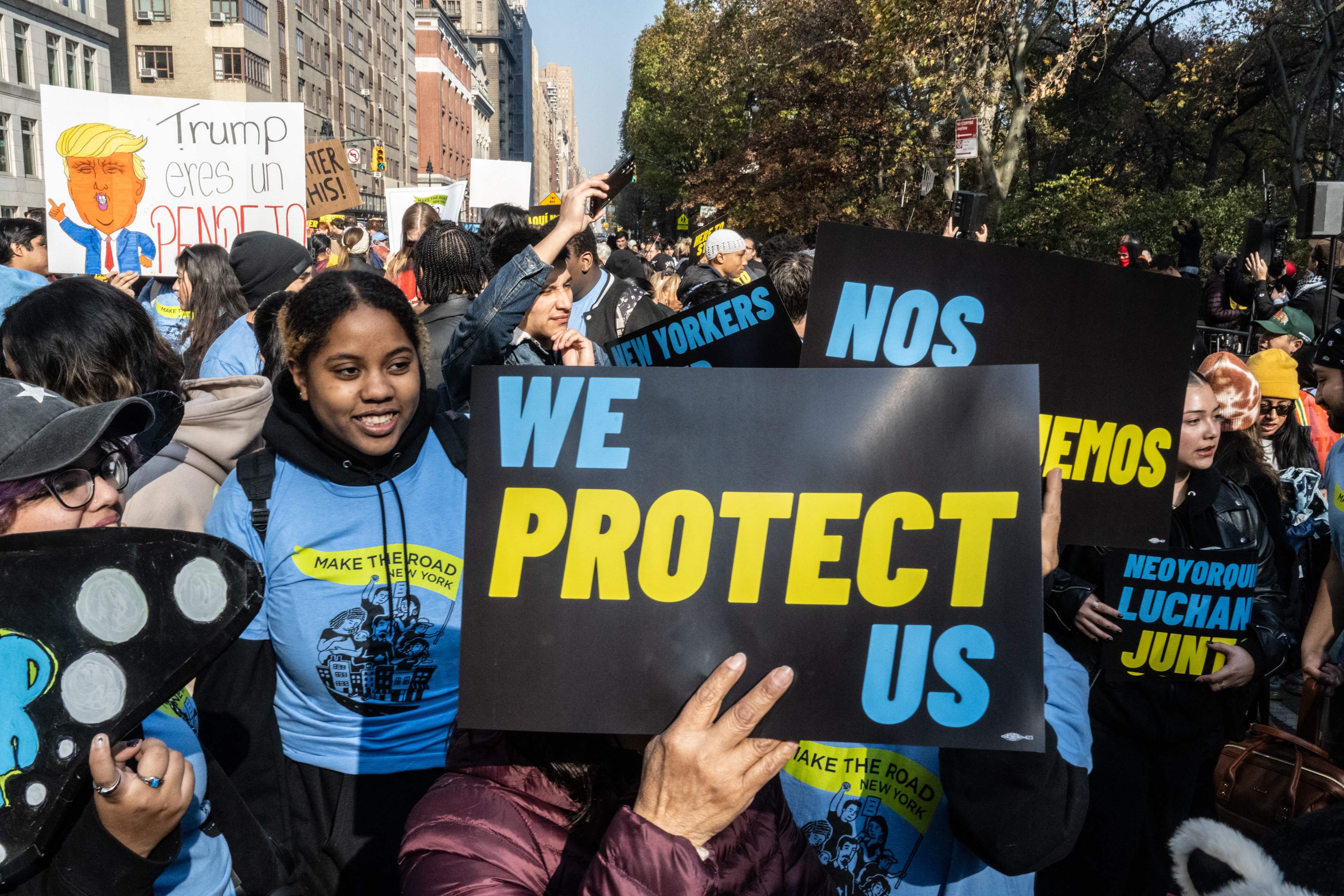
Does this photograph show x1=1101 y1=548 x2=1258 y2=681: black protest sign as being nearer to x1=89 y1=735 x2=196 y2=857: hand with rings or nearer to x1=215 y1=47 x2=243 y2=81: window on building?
x1=89 y1=735 x2=196 y2=857: hand with rings

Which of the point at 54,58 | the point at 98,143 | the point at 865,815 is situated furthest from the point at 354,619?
the point at 54,58

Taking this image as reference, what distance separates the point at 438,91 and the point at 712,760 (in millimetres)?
99194

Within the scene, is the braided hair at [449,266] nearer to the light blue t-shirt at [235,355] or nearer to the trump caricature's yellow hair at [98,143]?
the light blue t-shirt at [235,355]

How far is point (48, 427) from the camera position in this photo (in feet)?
5.09

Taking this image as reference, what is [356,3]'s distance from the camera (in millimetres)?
70188

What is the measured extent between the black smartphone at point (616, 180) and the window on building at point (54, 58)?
4445cm

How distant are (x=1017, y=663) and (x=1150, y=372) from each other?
100 centimetres

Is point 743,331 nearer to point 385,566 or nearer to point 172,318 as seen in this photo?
point 385,566

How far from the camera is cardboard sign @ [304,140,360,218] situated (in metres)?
9.37

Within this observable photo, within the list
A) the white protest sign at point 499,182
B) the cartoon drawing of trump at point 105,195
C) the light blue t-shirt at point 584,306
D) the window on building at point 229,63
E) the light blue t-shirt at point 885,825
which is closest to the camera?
the light blue t-shirt at point 885,825

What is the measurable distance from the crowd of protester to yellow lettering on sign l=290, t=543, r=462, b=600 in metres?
0.02

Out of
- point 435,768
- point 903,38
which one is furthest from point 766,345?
point 903,38

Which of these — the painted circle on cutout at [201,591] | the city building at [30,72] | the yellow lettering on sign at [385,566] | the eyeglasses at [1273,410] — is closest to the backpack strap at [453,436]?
the yellow lettering on sign at [385,566]

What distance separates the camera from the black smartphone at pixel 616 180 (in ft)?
11.6
